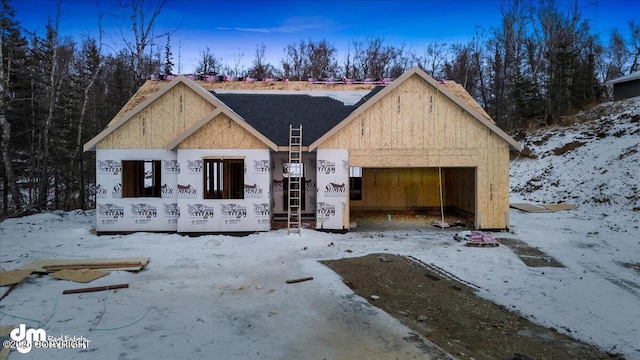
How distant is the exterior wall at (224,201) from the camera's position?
12828 mm

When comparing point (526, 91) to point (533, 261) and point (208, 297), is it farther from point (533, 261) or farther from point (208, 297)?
point (208, 297)

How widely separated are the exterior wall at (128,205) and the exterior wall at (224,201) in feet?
1.55

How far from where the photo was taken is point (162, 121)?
43.8ft

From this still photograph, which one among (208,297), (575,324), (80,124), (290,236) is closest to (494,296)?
(575,324)

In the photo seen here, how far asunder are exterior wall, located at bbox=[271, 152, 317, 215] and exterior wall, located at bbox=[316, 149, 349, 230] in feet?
7.07

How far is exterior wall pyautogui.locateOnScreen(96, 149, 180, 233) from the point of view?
1298 centimetres

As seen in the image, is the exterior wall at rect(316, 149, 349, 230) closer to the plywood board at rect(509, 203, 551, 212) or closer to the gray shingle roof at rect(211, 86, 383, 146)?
the gray shingle roof at rect(211, 86, 383, 146)

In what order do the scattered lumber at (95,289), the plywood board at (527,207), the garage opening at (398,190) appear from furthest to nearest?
the garage opening at (398,190)
the plywood board at (527,207)
the scattered lumber at (95,289)

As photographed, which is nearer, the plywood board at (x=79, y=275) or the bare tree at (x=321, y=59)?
the plywood board at (x=79, y=275)

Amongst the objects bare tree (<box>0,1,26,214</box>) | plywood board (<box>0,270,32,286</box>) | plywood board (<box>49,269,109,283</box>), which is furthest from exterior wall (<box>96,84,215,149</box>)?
bare tree (<box>0,1,26,214</box>)

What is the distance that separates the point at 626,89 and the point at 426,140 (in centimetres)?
2564

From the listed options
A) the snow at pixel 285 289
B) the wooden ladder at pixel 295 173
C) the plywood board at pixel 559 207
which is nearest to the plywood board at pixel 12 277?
the snow at pixel 285 289

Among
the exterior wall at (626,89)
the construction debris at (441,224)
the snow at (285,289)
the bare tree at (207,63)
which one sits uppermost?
the bare tree at (207,63)

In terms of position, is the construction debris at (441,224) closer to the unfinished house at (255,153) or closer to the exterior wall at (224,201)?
the unfinished house at (255,153)
